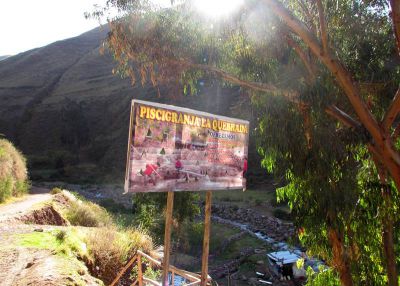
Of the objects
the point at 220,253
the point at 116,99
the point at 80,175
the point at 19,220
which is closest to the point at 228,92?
the point at 80,175

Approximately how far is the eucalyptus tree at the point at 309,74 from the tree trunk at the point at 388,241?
0.02 m

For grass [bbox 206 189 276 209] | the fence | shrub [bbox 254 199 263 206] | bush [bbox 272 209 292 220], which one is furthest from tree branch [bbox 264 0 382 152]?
shrub [bbox 254 199 263 206]

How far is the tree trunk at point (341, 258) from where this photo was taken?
6.47 m

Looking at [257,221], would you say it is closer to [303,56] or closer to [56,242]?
[56,242]

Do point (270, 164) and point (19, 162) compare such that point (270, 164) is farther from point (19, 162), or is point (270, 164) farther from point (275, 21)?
point (19, 162)

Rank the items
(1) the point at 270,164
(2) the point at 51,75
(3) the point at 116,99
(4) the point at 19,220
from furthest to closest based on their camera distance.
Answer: (2) the point at 51,75, (3) the point at 116,99, (4) the point at 19,220, (1) the point at 270,164

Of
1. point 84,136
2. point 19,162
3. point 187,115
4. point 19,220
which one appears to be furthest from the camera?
point 84,136

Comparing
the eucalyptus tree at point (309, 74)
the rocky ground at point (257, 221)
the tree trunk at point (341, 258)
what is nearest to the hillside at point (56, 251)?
the eucalyptus tree at point (309, 74)

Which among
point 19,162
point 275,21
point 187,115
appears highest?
point 275,21

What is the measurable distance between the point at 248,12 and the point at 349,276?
4.62 m

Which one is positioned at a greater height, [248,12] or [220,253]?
[248,12]

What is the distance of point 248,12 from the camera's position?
6.43 m

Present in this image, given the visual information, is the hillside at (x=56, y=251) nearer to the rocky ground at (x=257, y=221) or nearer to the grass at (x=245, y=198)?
the rocky ground at (x=257, y=221)

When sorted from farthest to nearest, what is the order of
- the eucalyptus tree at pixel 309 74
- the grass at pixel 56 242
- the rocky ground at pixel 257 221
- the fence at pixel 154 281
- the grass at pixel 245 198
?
the grass at pixel 245 198
the rocky ground at pixel 257 221
the grass at pixel 56 242
the eucalyptus tree at pixel 309 74
the fence at pixel 154 281
